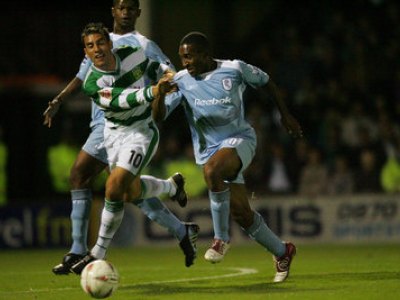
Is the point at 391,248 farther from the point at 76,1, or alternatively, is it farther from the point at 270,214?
the point at 76,1

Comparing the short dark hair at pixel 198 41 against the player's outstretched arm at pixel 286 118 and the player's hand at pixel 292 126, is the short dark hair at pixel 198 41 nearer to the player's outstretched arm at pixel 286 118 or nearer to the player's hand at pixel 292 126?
the player's outstretched arm at pixel 286 118

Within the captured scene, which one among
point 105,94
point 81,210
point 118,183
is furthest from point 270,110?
point 118,183

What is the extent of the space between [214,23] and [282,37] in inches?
75.5

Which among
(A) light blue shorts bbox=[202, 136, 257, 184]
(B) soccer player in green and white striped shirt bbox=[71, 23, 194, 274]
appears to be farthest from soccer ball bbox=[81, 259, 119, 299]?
(A) light blue shorts bbox=[202, 136, 257, 184]

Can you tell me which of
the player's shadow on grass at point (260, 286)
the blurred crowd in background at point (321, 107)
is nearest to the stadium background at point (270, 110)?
the blurred crowd in background at point (321, 107)

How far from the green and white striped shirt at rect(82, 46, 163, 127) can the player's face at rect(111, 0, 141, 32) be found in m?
0.37

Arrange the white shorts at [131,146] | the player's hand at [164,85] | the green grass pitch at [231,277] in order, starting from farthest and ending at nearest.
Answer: the white shorts at [131,146] → the player's hand at [164,85] → the green grass pitch at [231,277]

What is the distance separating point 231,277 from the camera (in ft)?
34.1

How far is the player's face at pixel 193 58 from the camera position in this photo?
9531mm

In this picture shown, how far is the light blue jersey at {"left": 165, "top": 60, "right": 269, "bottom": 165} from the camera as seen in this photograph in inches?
383

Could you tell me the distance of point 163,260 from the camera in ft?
44.0

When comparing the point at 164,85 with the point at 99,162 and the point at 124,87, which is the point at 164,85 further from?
the point at 99,162

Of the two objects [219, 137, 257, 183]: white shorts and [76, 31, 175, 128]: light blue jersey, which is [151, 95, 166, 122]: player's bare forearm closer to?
[76, 31, 175, 128]: light blue jersey

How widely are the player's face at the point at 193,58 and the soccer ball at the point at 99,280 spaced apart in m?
2.00
